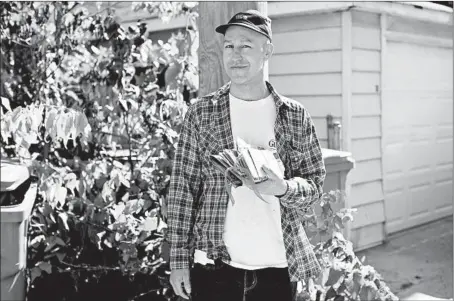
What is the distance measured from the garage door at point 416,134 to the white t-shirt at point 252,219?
4710 millimetres

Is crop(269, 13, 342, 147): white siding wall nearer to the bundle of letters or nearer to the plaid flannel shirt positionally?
the plaid flannel shirt

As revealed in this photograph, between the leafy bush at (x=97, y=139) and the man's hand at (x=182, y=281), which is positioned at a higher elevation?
the leafy bush at (x=97, y=139)

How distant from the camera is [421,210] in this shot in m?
7.85

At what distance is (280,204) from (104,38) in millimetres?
1989

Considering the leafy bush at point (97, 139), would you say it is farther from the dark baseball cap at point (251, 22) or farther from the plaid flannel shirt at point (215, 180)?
the dark baseball cap at point (251, 22)

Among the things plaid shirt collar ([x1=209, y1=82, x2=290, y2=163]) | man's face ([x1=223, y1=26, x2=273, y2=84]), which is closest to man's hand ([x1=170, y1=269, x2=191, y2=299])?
plaid shirt collar ([x1=209, y1=82, x2=290, y2=163])

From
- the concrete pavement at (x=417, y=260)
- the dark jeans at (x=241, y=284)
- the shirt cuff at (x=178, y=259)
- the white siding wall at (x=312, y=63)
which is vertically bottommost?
the concrete pavement at (x=417, y=260)

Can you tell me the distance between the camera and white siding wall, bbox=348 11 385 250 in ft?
21.7

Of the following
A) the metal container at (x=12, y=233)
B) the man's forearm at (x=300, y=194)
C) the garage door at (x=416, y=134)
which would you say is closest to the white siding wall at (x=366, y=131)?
the garage door at (x=416, y=134)

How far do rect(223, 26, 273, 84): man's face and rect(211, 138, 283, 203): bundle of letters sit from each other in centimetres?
29

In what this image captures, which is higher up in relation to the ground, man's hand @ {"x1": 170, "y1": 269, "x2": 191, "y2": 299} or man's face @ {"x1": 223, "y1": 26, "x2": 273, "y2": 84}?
man's face @ {"x1": 223, "y1": 26, "x2": 273, "y2": 84}

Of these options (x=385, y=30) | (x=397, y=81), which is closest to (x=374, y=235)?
(x=397, y=81)

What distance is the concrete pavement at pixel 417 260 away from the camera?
17.6ft

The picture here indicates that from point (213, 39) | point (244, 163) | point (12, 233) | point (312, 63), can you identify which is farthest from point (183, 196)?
point (312, 63)
